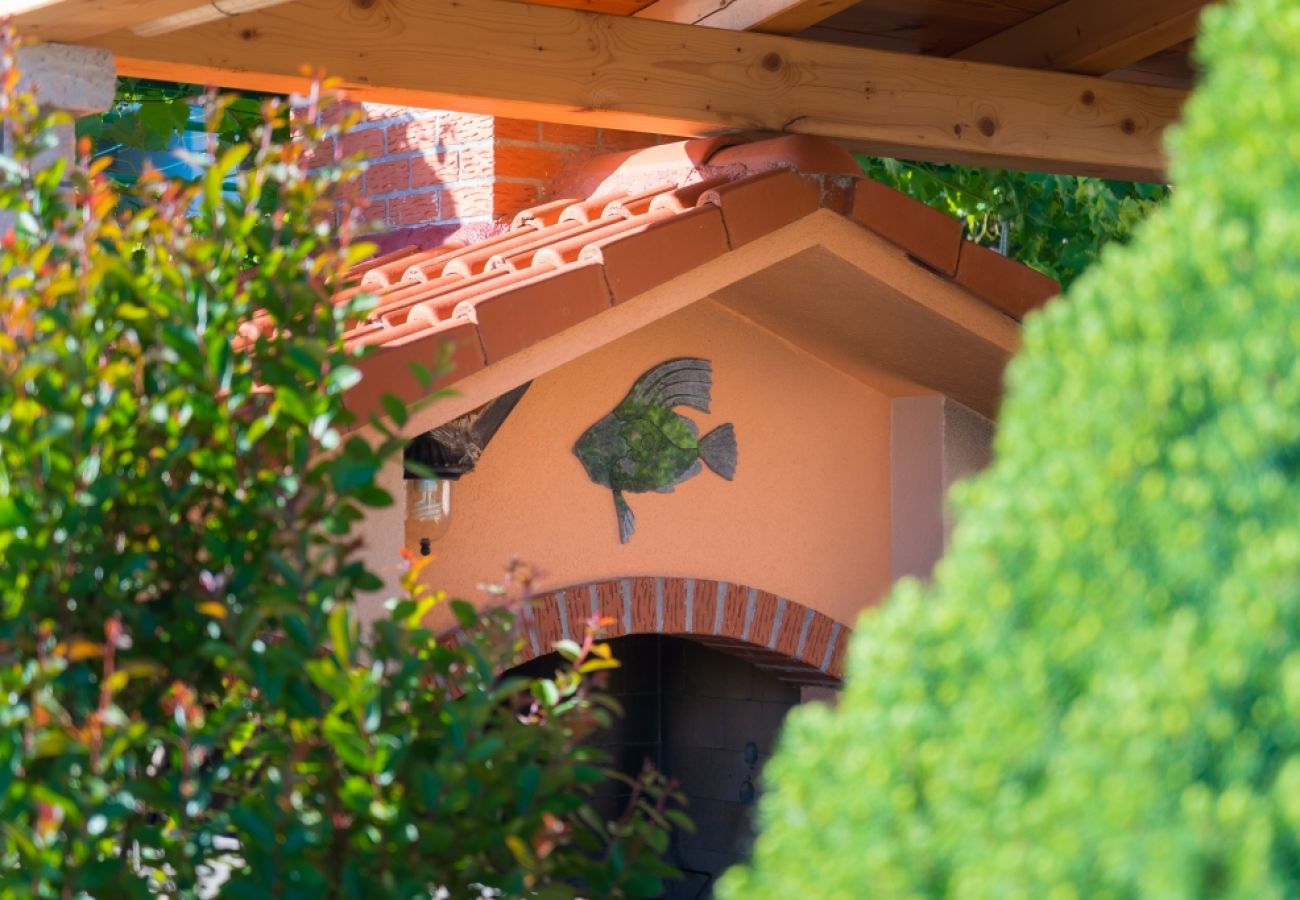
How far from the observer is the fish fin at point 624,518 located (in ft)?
16.5

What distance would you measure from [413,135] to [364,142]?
33 centimetres

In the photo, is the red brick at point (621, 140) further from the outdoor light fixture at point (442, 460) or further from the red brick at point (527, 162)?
the outdoor light fixture at point (442, 460)

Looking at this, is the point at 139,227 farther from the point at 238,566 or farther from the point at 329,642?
the point at 329,642

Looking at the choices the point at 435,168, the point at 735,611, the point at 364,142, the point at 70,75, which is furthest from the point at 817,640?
the point at 70,75

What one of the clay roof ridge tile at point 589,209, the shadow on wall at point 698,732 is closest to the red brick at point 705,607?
the shadow on wall at point 698,732

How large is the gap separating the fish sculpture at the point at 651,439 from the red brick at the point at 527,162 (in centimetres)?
93

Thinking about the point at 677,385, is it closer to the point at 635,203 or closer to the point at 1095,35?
the point at 635,203

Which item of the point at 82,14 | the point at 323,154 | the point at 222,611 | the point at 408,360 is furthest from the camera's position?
the point at 323,154

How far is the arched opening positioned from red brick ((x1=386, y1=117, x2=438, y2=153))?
5.92 feet

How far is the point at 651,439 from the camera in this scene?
5.13m

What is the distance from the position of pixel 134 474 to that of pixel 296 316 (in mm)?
382

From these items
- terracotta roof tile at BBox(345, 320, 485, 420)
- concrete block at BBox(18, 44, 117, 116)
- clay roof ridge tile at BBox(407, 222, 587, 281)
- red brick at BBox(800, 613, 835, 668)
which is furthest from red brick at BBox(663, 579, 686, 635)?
concrete block at BBox(18, 44, 117, 116)

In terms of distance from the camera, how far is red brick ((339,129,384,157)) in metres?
5.95

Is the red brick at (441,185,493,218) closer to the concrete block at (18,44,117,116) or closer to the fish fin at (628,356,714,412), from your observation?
the fish fin at (628,356,714,412)
